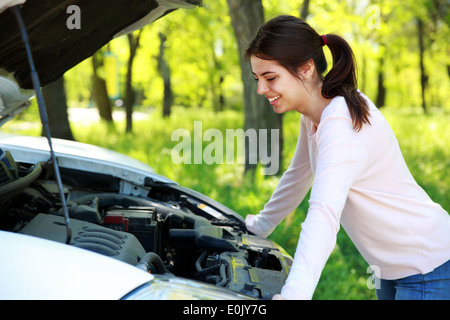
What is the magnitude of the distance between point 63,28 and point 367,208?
1.52 m

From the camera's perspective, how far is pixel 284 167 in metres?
7.32

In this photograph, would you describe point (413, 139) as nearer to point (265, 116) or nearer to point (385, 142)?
point (265, 116)

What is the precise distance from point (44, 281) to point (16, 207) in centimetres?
125

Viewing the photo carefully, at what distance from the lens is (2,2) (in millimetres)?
1667

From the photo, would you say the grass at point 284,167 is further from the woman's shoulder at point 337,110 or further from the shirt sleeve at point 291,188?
the woman's shoulder at point 337,110

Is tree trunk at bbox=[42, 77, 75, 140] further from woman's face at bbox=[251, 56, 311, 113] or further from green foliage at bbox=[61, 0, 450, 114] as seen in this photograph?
woman's face at bbox=[251, 56, 311, 113]

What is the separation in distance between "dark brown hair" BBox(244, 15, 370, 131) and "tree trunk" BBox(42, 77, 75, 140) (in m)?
A: 7.04

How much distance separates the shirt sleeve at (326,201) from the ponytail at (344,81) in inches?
2.6

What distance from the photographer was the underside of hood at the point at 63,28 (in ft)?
6.27

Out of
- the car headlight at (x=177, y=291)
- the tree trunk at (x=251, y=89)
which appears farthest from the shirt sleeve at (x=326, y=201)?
the tree trunk at (x=251, y=89)

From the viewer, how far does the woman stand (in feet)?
5.41

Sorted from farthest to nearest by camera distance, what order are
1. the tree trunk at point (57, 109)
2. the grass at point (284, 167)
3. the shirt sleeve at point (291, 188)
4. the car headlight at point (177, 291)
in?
the tree trunk at point (57, 109) → the grass at point (284, 167) → the shirt sleeve at point (291, 188) → the car headlight at point (177, 291)

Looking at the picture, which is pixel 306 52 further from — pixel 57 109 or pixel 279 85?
pixel 57 109

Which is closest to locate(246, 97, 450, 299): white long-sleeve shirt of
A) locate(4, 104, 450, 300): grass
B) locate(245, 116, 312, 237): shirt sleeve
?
locate(245, 116, 312, 237): shirt sleeve
